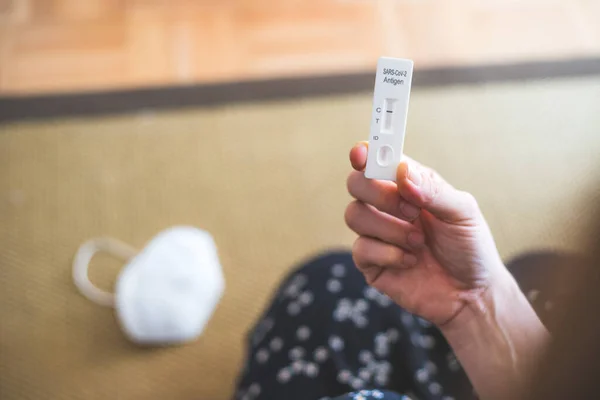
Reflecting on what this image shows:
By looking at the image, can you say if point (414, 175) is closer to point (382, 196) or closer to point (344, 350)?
point (382, 196)

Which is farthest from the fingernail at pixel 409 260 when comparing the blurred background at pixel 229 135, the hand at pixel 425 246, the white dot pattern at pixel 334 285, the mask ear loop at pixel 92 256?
the mask ear loop at pixel 92 256

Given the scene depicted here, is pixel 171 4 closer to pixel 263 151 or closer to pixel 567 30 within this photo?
pixel 263 151

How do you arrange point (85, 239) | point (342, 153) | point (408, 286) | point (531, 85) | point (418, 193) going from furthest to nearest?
point (531, 85) → point (342, 153) → point (85, 239) → point (408, 286) → point (418, 193)

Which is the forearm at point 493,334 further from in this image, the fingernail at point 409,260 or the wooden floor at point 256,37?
the wooden floor at point 256,37

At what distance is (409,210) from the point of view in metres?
0.55

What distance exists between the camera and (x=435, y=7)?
1.47 meters

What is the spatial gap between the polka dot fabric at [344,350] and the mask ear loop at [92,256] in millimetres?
411

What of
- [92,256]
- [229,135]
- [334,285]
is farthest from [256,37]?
[334,285]

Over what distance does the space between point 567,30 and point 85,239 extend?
1.21 meters

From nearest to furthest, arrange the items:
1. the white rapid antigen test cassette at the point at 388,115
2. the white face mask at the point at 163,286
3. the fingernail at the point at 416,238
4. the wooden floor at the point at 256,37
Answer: the white rapid antigen test cassette at the point at 388,115, the fingernail at the point at 416,238, the white face mask at the point at 163,286, the wooden floor at the point at 256,37

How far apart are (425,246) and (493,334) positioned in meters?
0.11

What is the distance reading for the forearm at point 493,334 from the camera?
0.56 m

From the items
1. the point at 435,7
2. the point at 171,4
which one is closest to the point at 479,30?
the point at 435,7

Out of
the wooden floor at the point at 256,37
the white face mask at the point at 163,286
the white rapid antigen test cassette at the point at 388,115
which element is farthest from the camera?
the wooden floor at the point at 256,37
